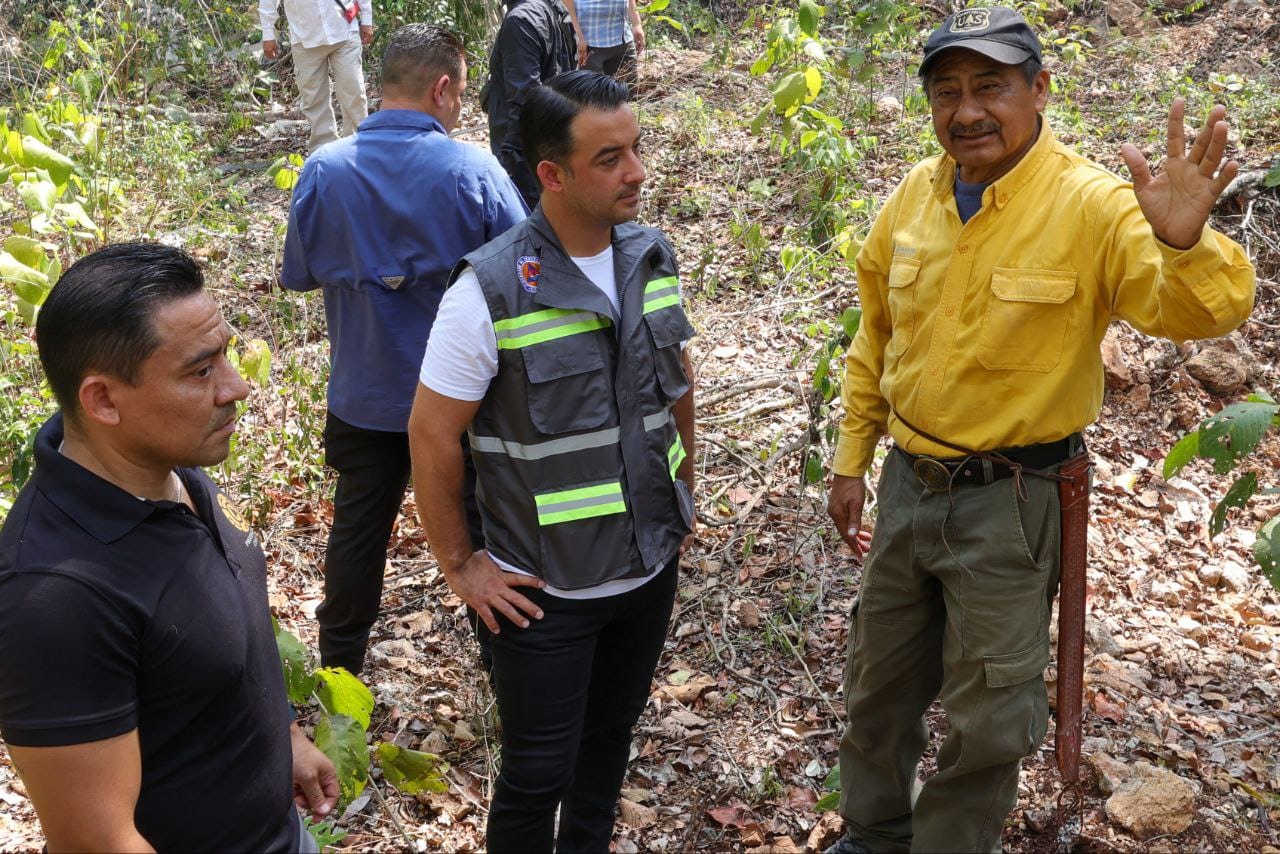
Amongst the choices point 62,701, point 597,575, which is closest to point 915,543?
point 597,575

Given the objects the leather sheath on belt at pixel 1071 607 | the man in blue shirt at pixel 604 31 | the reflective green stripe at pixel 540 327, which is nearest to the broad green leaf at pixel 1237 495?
the leather sheath on belt at pixel 1071 607

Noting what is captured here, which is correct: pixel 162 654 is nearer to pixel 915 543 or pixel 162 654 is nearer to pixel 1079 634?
pixel 915 543

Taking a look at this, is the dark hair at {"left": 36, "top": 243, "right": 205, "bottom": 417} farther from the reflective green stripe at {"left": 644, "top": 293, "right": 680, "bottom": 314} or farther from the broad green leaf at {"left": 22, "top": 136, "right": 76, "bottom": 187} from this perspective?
the broad green leaf at {"left": 22, "top": 136, "right": 76, "bottom": 187}

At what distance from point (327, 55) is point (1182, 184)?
23.3 feet

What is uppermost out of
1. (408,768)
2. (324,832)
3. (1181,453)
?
(1181,453)

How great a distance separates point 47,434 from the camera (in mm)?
1745

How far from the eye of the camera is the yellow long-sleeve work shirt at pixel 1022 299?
7.88 ft

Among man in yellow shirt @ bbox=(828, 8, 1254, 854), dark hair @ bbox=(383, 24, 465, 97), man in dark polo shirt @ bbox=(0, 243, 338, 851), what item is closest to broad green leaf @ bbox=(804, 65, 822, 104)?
dark hair @ bbox=(383, 24, 465, 97)

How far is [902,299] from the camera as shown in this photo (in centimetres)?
278

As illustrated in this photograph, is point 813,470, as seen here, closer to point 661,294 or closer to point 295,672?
point 661,294

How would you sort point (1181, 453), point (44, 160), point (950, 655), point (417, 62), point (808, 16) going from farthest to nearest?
point (808, 16) → point (44, 160) → point (417, 62) → point (1181, 453) → point (950, 655)

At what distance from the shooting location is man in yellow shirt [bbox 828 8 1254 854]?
2498 mm

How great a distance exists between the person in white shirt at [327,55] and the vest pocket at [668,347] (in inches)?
239

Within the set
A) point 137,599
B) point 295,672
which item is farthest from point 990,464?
point 137,599
